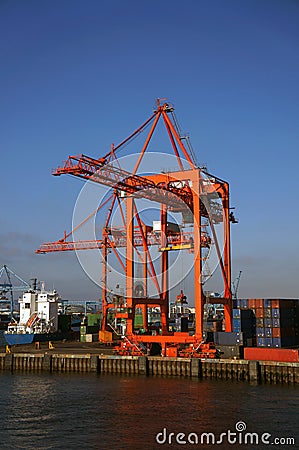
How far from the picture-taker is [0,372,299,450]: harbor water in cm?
2273

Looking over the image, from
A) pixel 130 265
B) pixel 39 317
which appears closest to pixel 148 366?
pixel 130 265

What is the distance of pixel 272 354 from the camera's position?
36438mm

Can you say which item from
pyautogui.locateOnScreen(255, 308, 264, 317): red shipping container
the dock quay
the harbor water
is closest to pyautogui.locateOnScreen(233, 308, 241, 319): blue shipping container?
pyautogui.locateOnScreen(255, 308, 264, 317): red shipping container

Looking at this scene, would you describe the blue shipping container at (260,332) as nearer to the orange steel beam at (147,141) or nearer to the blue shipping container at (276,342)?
the blue shipping container at (276,342)

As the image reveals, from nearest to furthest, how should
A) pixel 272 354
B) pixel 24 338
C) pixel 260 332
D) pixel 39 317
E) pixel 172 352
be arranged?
1. pixel 272 354
2. pixel 172 352
3. pixel 260 332
4. pixel 24 338
5. pixel 39 317

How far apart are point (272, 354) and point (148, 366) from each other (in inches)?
378

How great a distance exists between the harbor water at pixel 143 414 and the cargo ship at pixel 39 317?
22562 mm

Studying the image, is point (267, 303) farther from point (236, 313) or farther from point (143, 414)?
point (143, 414)

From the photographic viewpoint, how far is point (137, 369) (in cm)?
4031

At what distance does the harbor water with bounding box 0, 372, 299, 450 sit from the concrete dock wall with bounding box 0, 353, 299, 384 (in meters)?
1.17

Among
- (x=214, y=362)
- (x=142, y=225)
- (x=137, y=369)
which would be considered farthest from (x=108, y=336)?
(x=214, y=362)

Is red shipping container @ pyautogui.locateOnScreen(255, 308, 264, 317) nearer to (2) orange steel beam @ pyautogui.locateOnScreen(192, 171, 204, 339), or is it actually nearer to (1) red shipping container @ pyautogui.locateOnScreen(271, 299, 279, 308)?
(1) red shipping container @ pyautogui.locateOnScreen(271, 299, 279, 308)

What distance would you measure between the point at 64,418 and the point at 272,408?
36.4 ft

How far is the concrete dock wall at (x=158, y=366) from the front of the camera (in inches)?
1388
